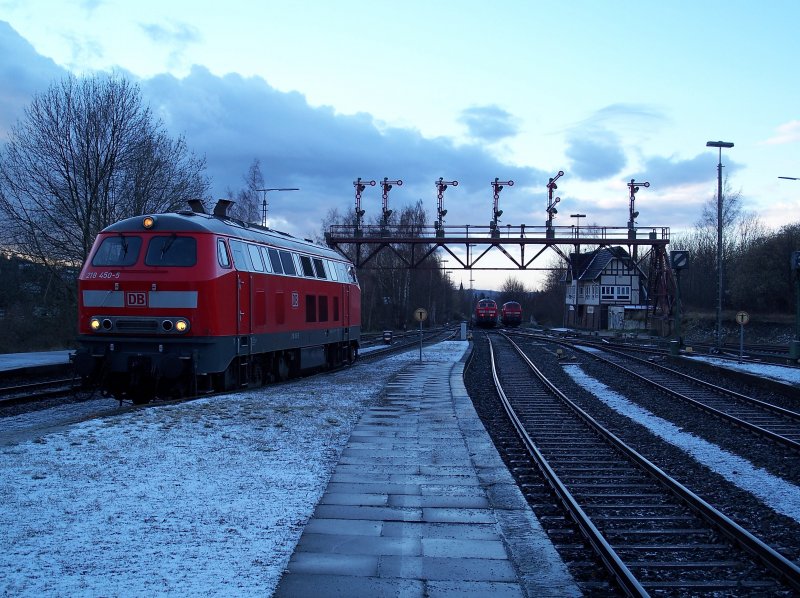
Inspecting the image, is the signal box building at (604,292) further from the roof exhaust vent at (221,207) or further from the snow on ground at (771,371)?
the roof exhaust vent at (221,207)

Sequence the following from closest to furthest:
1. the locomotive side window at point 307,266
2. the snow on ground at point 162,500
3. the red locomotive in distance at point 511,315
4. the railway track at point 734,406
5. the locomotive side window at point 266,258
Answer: the snow on ground at point 162,500, the railway track at point 734,406, the locomotive side window at point 266,258, the locomotive side window at point 307,266, the red locomotive in distance at point 511,315

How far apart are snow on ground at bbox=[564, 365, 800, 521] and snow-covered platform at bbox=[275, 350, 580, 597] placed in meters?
2.81

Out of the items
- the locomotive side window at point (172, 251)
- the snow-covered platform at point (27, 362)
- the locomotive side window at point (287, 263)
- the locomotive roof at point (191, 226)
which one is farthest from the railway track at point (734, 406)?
the snow-covered platform at point (27, 362)

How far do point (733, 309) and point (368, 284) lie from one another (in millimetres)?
31910

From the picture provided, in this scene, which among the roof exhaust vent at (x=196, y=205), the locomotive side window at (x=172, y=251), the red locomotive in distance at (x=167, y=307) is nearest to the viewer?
the red locomotive in distance at (x=167, y=307)

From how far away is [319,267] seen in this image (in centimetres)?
2045

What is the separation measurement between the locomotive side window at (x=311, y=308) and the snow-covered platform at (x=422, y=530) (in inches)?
343

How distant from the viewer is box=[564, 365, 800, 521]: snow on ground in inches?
308

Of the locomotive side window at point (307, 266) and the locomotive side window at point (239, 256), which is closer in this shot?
the locomotive side window at point (239, 256)

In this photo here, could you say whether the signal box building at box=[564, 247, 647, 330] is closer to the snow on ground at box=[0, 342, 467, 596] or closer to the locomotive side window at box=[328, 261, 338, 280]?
the locomotive side window at box=[328, 261, 338, 280]

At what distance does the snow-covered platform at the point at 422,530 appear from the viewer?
194 inches

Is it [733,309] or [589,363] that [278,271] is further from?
[733,309]

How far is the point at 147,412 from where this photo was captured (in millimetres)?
11180

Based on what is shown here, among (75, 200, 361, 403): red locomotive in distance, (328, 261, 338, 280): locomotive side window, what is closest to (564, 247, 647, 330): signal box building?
(328, 261, 338, 280): locomotive side window
